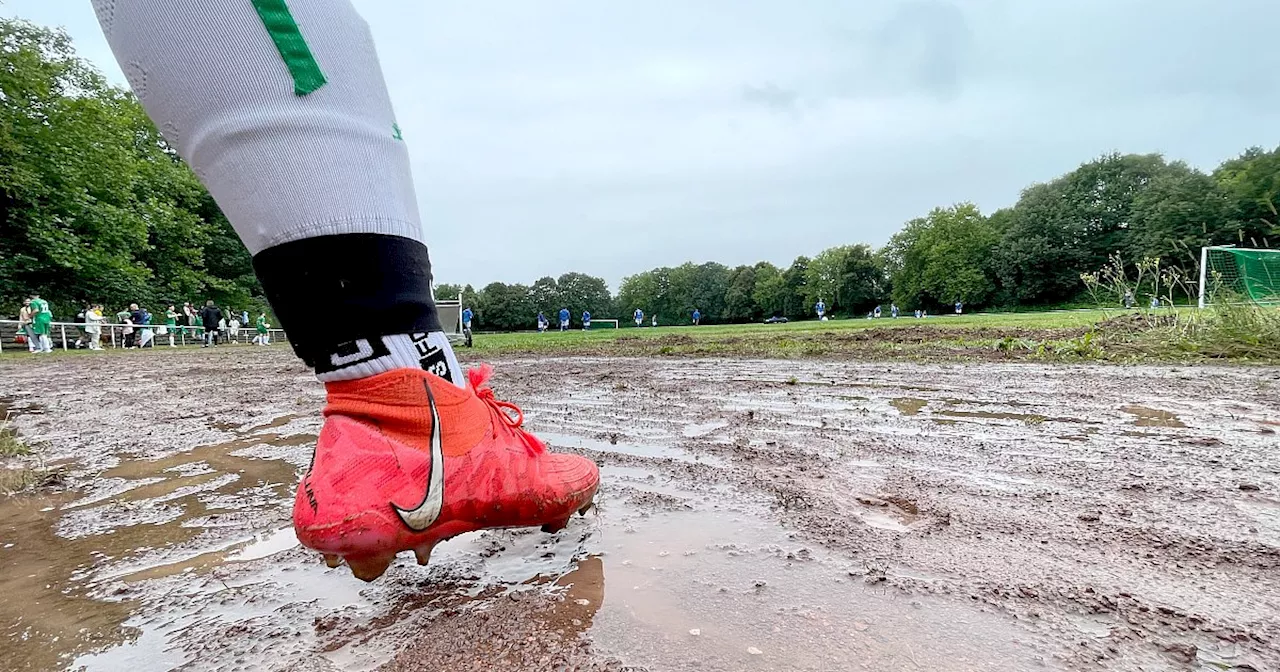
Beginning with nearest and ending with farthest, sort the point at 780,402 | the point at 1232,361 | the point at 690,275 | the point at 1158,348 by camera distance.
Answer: the point at 780,402 < the point at 1232,361 < the point at 1158,348 < the point at 690,275

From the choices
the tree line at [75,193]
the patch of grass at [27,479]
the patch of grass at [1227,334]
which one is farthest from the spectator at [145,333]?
the patch of grass at [1227,334]

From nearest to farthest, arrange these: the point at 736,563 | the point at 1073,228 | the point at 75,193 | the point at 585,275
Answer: the point at 736,563
the point at 75,193
the point at 1073,228
the point at 585,275

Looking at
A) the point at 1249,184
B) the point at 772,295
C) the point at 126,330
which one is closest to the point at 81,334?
the point at 126,330

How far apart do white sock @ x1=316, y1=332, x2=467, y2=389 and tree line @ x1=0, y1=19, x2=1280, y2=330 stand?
0.93m

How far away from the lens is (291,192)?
0.87 m

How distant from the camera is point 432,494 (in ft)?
3.00

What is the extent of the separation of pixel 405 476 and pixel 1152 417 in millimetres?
2619

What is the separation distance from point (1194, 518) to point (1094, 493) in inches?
7.3

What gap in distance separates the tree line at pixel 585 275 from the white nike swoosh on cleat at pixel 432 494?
3.43 feet

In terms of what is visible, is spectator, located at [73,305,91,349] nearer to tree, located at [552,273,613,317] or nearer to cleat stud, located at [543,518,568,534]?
cleat stud, located at [543,518,568,534]

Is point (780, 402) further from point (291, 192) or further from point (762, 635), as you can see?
point (291, 192)

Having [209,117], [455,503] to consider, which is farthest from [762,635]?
[209,117]

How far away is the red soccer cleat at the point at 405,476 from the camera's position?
0.86 m

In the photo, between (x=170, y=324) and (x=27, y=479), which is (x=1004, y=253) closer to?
(x=170, y=324)
